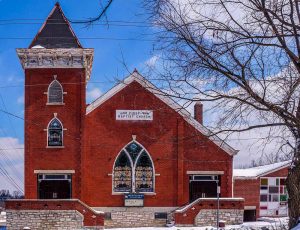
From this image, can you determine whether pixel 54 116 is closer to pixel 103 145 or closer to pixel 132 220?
pixel 103 145

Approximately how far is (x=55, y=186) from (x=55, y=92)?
214 inches

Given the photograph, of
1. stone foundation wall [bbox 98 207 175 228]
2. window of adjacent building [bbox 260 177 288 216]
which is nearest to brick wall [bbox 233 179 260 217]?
window of adjacent building [bbox 260 177 288 216]

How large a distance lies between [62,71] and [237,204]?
41.3ft

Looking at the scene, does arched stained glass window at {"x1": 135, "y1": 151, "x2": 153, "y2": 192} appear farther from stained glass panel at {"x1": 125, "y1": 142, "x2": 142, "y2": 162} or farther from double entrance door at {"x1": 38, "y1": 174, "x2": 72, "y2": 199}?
double entrance door at {"x1": 38, "y1": 174, "x2": 72, "y2": 199}

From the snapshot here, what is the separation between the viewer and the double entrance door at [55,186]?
1194 inches

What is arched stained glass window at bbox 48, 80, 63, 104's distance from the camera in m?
30.9

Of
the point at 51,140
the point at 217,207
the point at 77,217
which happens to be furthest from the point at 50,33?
the point at 217,207

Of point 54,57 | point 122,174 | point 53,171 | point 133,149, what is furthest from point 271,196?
point 54,57

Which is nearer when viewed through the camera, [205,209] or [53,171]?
[205,209]

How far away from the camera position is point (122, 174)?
3122cm

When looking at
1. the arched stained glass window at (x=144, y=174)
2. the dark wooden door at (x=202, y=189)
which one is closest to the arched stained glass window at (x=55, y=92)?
the arched stained glass window at (x=144, y=174)

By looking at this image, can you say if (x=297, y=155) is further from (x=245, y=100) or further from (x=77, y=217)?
(x=77, y=217)

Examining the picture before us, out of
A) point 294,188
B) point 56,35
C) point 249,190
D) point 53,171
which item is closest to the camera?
point 294,188

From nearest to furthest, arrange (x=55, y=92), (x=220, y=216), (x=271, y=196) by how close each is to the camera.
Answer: (x=220, y=216) → (x=55, y=92) → (x=271, y=196)
